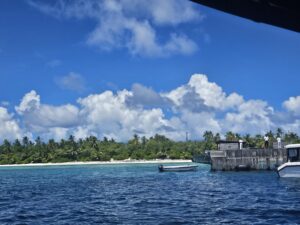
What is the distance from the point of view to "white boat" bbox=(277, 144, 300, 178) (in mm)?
64812

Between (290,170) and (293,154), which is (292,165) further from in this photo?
(293,154)

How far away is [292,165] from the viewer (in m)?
65.4

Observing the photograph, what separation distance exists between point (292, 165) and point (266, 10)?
192 ft

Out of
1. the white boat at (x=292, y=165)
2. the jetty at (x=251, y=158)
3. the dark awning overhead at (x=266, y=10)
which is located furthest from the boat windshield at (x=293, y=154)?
the dark awning overhead at (x=266, y=10)

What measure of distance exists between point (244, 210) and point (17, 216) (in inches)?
674

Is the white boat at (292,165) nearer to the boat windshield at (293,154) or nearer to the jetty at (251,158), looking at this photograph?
the boat windshield at (293,154)

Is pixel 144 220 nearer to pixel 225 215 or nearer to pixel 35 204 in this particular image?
pixel 225 215

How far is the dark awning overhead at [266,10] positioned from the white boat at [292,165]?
5648 centimetres

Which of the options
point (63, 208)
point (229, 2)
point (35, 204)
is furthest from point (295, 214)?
point (229, 2)

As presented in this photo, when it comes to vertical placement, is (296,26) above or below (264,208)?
above

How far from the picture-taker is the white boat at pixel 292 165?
213 ft

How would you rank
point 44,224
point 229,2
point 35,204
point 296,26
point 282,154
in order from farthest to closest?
1. point 282,154
2. point 35,204
3. point 44,224
4. point 296,26
5. point 229,2

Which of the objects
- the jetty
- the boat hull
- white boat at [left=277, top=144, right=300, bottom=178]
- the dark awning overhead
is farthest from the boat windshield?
the dark awning overhead

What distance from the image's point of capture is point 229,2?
9336 mm
